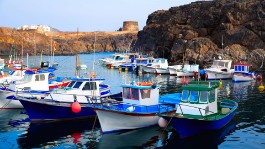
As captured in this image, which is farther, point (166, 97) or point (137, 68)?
point (137, 68)

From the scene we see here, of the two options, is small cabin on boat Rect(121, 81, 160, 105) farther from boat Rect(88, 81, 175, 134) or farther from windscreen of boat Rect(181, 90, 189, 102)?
windscreen of boat Rect(181, 90, 189, 102)

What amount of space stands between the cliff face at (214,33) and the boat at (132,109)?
171ft

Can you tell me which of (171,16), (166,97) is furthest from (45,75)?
(171,16)

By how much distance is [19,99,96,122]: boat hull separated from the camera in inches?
1061

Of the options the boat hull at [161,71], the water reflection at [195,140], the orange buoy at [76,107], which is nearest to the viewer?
the water reflection at [195,140]

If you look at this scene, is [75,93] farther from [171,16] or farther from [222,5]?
[171,16]

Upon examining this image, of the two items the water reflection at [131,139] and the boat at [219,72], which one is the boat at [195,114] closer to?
the water reflection at [131,139]

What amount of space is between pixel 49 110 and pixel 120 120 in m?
6.58

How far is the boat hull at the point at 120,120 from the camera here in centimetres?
2387

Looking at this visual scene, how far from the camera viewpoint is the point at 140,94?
25.1 metres

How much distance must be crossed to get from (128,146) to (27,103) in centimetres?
1028

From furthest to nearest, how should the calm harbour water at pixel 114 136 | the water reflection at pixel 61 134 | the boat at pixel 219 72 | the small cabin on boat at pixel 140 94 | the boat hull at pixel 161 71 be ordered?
1. the boat hull at pixel 161 71
2. the boat at pixel 219 72
3. the small cabin on boat at pixel 140 94
4. the water reflection at pixel 61 134
5. the calm harbour water at pixel 114 136

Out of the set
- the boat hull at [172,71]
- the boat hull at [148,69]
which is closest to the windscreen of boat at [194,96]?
the boat hull at [172,71]

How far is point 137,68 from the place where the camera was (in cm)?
7406
